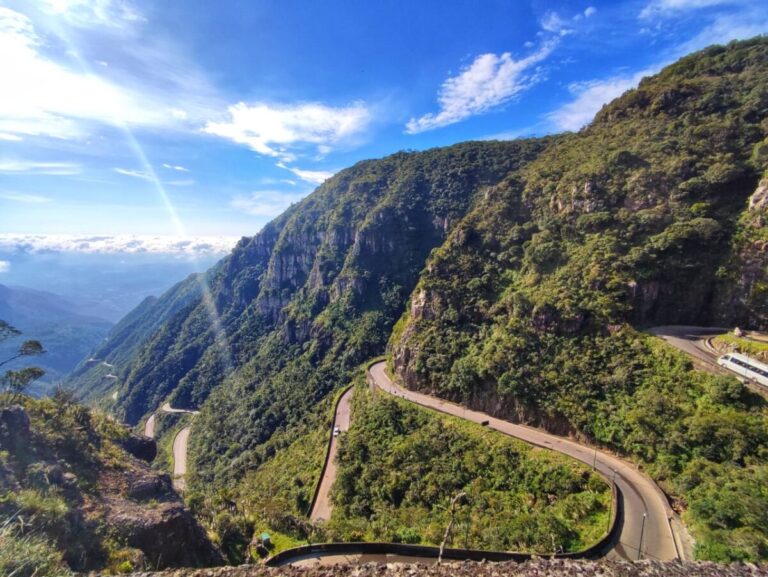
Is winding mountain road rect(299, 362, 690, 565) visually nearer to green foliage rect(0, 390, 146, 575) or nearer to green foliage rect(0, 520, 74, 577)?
green foliage rect(0, 390, 146, 575)

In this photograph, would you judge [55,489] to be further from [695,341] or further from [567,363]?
[695,341]

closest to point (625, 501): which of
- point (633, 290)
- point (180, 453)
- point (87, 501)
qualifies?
point (633, 290)

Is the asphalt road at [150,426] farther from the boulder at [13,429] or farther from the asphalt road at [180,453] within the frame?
the boulder at [13,429]

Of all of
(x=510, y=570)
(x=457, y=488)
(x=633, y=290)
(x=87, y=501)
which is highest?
(x=633, y=290)

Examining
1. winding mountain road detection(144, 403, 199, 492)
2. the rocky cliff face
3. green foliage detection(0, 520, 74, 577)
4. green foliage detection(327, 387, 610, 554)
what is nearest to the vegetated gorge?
green foliage detection(327, 387, 610, 554)

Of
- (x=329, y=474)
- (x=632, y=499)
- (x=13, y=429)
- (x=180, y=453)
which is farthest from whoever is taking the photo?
(x=180, y=453)

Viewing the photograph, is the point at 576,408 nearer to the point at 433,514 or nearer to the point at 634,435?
the point at 634,435

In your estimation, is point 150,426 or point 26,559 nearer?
point 26,559
